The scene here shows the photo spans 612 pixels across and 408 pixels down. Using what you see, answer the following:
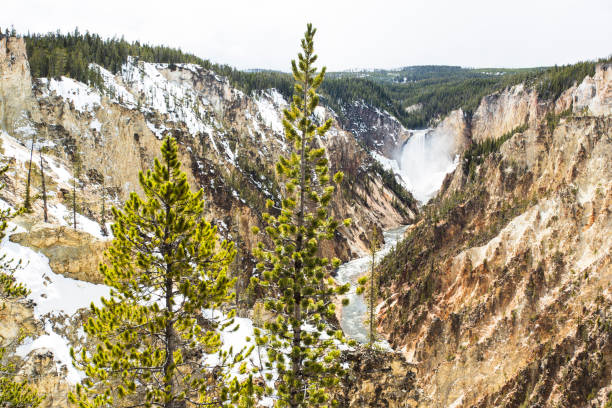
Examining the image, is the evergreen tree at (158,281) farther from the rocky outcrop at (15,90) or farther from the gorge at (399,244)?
the rocky outcrop at (15,90)

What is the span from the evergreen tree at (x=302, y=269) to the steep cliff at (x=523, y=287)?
13407 mm

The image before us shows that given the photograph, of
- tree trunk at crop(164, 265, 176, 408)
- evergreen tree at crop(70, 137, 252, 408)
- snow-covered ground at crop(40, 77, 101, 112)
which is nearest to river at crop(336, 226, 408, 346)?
evergreen tree at crop(70, 137, 252, 408)

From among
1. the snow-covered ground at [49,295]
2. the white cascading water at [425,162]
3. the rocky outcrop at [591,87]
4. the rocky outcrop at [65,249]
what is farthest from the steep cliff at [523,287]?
the white cascading water at [425,162]

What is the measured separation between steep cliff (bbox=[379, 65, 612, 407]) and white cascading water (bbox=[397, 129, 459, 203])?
278 feet

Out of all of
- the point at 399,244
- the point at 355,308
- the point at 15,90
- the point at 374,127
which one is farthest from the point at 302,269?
the point at 374,127

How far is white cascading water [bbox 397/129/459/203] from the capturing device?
13975 centimetres

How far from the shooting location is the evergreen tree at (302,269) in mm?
11695

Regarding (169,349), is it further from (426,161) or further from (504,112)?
(426,161)

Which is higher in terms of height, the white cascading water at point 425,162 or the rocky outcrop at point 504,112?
the rocky outcrop at point 504,112

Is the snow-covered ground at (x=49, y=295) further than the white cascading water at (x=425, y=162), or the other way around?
the white cascading water at (x=425, y=162)

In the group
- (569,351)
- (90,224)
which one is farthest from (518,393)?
(90,224)

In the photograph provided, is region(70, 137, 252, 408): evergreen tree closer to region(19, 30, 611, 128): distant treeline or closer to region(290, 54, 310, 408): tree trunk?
region(290, 54, 310, 408): tree trunk

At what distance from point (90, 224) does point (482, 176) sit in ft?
185

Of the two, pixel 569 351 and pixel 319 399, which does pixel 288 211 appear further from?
pixel 569 351
